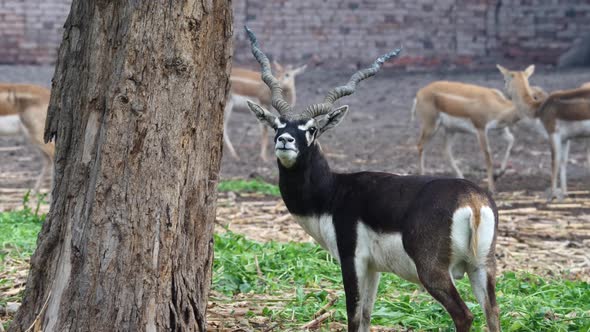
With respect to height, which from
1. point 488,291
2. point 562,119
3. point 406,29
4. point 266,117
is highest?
point 406,29

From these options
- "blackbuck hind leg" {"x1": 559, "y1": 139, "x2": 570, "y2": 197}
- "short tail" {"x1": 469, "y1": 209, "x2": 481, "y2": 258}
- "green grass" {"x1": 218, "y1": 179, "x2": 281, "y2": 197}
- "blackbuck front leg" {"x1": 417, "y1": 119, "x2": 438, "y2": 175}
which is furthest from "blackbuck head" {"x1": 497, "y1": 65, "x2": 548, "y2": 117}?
"short tail" {"x1": 469, "y1": 209, "x2": 481, "y2": 258}

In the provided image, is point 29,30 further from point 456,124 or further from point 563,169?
point 563,169

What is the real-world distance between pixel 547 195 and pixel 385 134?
4728 mm

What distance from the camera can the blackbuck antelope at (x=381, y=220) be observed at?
4879 mm

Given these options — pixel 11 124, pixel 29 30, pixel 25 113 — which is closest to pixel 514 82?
pixel 25 113

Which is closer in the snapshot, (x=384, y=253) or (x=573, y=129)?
(x=384, y=253)

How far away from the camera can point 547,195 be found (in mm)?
11078

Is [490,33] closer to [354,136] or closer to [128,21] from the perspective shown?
[354,136]

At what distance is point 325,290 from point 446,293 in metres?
1.48

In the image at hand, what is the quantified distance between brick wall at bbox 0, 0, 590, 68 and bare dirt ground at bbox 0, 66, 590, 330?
23.5 inches

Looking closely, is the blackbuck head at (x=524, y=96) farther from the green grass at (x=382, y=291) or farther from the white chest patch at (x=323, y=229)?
the white chest patch at (x=323, y=229)

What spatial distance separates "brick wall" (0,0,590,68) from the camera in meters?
19.3

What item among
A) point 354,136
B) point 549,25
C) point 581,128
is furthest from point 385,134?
point 549,25

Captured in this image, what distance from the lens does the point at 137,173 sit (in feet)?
14.5
